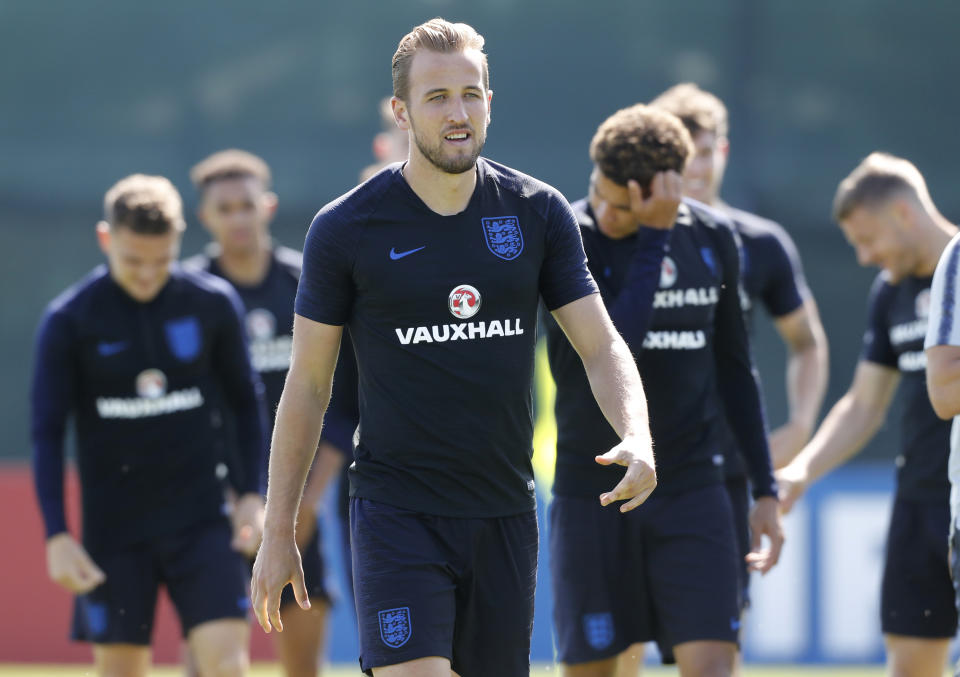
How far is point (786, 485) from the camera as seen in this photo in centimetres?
579

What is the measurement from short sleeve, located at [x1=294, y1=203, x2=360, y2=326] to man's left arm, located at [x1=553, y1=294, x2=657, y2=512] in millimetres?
624

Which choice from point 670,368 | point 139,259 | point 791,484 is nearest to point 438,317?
point 670,368

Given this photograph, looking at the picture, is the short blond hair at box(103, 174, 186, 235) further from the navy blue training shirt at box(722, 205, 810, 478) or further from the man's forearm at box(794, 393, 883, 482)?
the man's forearm at box(794, 393, 883, 482)

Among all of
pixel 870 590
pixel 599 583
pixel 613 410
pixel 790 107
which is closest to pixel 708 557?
pixel 599 583

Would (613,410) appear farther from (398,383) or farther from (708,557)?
(708,557)

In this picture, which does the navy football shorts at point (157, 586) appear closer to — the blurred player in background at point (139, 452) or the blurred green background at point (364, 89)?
the blurred player in background at point (139, 452)

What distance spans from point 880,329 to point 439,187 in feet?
9.18

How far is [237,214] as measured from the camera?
7609 mm

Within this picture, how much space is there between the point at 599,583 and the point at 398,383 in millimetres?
1373

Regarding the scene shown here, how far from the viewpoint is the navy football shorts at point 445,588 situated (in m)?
4.05

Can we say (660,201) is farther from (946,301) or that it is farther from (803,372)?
(803,372)

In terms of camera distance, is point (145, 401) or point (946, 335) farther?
point (145, 401)

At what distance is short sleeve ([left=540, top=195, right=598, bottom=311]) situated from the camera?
4246 mm

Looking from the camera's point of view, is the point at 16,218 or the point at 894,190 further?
the point at 16,218
